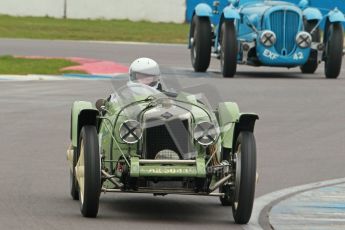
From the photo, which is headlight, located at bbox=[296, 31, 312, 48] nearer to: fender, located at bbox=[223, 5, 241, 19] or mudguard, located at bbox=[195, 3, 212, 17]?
fender, located at bbox=[223, 5, 241, 19]

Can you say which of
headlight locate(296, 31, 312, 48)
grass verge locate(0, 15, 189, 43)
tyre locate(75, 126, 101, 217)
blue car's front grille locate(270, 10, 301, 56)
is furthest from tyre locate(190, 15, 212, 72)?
tyre locate(75, 126, 101, 217)

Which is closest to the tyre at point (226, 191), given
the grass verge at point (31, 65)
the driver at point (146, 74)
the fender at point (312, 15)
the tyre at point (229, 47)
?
the driver at point (146, 74)

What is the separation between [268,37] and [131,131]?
1581 centimetres

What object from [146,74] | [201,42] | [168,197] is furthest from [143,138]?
[201,42]

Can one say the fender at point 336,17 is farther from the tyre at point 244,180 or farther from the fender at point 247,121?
the tyre at point 244,180

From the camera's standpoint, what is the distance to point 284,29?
87.0ft

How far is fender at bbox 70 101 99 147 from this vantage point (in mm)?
10672

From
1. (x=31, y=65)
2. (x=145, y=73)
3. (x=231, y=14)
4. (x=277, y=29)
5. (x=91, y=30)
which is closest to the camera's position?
(x=145, y=73)

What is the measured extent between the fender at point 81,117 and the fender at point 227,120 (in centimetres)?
111

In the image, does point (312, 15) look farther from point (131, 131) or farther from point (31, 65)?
point (131, 131)

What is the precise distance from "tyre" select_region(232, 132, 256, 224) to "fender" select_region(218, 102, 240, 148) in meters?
0.52

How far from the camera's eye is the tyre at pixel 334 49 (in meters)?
26.8

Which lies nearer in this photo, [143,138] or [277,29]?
[143,138]

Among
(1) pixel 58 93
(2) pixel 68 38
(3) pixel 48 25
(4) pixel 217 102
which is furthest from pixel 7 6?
(4) pixel 217 102
